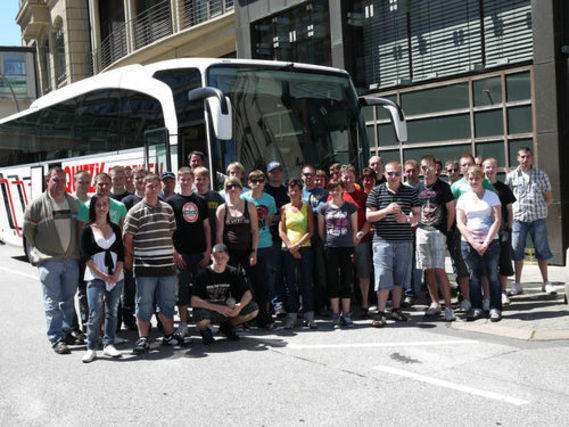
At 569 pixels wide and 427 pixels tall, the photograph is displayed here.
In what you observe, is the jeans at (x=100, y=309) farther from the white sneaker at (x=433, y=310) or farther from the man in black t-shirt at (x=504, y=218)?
the man in black t-shirt at (x=504, y=218)

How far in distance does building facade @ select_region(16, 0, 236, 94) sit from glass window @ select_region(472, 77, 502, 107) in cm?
881

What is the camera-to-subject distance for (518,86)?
1213cm

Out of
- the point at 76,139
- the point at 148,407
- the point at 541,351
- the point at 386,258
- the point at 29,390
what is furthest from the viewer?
the point at 76,139

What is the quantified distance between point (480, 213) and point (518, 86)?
532cm

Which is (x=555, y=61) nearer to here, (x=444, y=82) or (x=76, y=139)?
→ (x=444, y=82)

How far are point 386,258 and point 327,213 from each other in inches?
33.6

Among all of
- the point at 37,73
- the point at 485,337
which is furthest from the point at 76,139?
the point at 37,73

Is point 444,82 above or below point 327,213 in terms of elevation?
above

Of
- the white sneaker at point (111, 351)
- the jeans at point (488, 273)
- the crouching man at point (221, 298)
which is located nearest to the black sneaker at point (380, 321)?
the jeans at point (488, 273)

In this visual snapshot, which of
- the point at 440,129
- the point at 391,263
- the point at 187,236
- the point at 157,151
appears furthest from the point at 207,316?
the point at 440,129

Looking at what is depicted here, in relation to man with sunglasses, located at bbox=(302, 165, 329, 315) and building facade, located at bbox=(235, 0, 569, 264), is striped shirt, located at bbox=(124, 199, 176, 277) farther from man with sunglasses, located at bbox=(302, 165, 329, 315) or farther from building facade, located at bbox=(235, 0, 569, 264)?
building facade, located at bbox=(235, 0, 569, 264)

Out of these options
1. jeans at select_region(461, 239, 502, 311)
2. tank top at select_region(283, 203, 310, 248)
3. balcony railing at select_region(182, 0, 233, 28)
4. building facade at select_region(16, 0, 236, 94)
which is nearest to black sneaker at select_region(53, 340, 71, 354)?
tank top at select_region(283, 203, 310, 248)

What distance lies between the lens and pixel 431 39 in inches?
545

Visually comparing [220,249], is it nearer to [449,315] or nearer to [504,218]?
[449,315]
